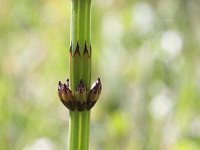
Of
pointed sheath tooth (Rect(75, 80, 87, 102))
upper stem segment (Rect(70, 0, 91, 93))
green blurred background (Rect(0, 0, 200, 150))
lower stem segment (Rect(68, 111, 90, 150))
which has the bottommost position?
lower stem segment (Rect(68, 111, 90, 150))

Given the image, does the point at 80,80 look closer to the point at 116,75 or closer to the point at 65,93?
the point at 65,93

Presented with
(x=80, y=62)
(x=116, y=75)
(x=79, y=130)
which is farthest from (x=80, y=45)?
(x=116, y=75)

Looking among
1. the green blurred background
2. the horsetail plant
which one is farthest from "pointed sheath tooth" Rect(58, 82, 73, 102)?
the green blurred background

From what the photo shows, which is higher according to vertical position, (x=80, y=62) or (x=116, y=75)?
(x=116, y=75)

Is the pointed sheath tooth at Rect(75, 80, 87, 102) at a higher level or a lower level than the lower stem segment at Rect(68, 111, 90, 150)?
higher

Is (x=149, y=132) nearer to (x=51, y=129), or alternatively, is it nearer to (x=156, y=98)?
(x=156, y=98)

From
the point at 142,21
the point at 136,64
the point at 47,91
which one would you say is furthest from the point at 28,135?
the point at 142,21

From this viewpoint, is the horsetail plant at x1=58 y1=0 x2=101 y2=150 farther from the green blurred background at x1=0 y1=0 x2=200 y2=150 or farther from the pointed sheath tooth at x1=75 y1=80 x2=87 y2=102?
the green blurred background at x1=0 y1=0 x2=200 y2=150
